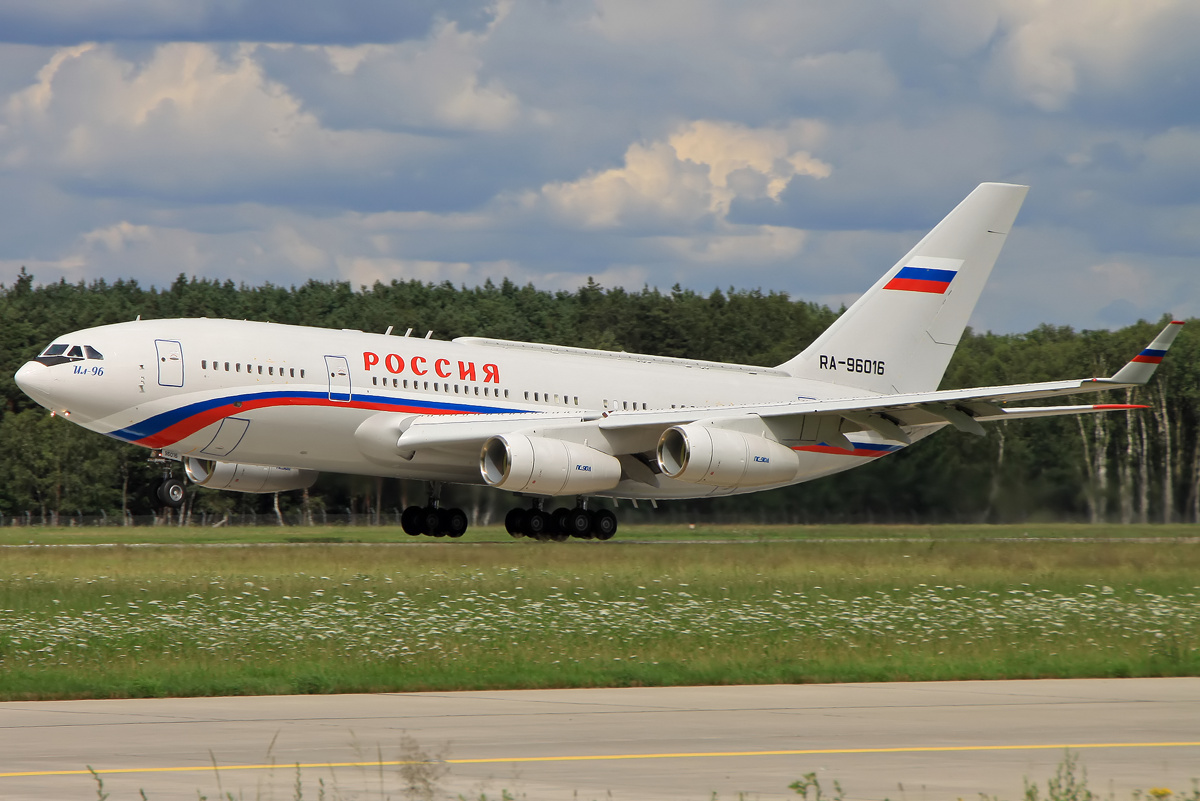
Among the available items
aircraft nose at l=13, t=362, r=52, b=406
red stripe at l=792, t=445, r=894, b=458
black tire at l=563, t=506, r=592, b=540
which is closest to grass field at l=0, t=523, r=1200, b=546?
black tire at l=563, t=506, r=592, b=540

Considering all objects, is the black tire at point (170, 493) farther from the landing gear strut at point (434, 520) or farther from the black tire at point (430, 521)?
the black tire at point (430, 521)

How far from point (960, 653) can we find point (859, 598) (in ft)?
15.9

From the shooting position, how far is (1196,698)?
521 inches

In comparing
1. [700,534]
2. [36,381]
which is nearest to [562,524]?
[700,534]

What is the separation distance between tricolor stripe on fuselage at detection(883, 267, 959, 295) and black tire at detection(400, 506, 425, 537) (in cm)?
1449

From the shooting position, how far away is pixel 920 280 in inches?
1666

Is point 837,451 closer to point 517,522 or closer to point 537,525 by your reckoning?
point 537,525

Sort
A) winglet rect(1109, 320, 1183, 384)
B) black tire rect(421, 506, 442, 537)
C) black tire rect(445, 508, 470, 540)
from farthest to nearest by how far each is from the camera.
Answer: black tire rect(421, 506, 442, 537) < black tire rect(445, 508, 470, 540) < winglet rect(1109, 320, 1183, 384)

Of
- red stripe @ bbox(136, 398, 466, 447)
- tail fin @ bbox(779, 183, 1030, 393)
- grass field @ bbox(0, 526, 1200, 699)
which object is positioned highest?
tail fin @ bbox(779, 183, 1030, 393)

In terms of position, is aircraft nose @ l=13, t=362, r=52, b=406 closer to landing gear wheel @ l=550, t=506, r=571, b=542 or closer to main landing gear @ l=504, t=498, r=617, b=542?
main landing gear @ l=504, t=498, r=617, b=542

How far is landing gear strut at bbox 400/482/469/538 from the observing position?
37.0 m

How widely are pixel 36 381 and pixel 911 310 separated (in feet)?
75.3

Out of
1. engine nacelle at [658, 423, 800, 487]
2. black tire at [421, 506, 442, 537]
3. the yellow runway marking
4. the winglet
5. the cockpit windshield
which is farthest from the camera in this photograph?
black tire at [421, 506, 442, 537]

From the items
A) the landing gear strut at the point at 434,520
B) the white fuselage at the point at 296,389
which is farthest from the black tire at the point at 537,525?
the landing gear strut at the point at 434,520
